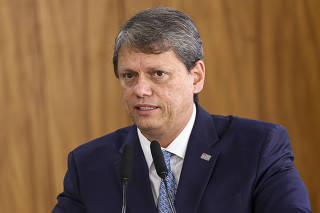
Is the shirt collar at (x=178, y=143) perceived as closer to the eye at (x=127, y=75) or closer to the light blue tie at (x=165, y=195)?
the light blue tie at (x=165, y=195)

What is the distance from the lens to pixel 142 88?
1840mm

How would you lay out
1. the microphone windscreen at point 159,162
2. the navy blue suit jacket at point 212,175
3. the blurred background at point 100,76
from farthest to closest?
the blurred background at point 100,76 → the navy blue suit jacket at point 212,175 → the microphone windscreen at point 159,162

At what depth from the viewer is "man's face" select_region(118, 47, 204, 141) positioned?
185 cm

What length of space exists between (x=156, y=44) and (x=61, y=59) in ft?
3.92

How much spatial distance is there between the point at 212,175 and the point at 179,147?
0.18 m

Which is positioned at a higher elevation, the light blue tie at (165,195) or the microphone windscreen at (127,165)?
the microphone windscreen at (127,165)

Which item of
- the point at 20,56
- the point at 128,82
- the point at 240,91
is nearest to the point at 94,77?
the point at 20,56

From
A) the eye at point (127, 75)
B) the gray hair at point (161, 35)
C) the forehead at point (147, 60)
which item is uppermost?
the gray hair at point (161, 35)

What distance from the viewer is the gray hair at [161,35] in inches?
72.7

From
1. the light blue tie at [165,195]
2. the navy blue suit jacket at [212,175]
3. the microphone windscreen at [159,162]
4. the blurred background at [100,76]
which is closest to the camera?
the microphone windscreen at [159,162]

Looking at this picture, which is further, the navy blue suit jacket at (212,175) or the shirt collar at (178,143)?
the shirt collar at (178,143)

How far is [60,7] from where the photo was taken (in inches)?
114

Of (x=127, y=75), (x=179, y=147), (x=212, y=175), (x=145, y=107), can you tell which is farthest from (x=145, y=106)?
(x=212, y=175)

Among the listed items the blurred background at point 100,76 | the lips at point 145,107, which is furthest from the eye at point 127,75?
the blurred background at point 100,76
